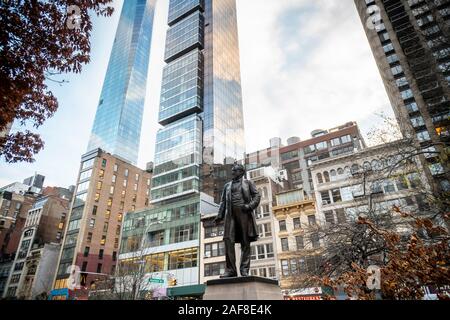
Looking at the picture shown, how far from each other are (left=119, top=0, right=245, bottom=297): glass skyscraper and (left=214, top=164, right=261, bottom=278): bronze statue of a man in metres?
34.3

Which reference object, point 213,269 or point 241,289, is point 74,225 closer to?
point 213,269

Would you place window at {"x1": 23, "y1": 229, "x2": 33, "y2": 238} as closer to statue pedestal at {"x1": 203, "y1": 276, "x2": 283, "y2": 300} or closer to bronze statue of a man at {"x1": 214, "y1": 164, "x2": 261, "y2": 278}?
bronze statue of a man at {"x1": 214, "y1": 164, "x2": 261, "y2": 278}

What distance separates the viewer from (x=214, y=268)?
42.0 m

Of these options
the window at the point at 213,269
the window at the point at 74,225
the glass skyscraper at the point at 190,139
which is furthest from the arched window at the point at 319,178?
the window at the point at 74,225

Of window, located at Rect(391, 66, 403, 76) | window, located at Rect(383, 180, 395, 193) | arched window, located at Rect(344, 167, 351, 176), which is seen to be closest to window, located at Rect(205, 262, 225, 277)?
arched window, located at Rect(344, 167, 351, 176)

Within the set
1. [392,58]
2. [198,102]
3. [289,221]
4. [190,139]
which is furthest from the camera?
[198,102]

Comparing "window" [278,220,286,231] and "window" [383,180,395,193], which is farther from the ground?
"window" [383,180,395,193]

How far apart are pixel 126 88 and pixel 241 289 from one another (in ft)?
531

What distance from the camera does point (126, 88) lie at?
152 meters

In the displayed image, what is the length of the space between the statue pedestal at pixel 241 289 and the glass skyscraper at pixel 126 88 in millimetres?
138952

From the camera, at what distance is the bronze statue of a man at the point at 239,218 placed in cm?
751

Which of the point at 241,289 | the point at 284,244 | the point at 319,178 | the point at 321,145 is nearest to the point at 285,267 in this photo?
the point at 284,244

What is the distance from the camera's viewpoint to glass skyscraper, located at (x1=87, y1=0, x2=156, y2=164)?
141500 mm

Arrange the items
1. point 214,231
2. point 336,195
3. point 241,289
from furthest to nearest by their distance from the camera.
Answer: point 214,231 → point 336,195 → point 241,289
